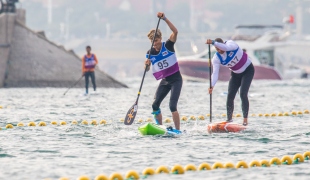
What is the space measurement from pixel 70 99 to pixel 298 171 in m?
15.8

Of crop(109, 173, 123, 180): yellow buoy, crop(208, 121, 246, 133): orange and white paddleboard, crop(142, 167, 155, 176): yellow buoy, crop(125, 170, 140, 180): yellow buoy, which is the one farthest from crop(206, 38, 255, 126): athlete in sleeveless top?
crop(109, 173, 123, 180): yellow buoy

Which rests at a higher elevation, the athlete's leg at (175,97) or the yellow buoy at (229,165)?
the athlete's leg at (175,97)

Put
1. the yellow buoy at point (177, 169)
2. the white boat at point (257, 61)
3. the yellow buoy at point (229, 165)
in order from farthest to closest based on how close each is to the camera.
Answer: the white boat at point (257, 61) → the yellow buoy at point (229, 165) → the yellow buoy at point (177, 169)

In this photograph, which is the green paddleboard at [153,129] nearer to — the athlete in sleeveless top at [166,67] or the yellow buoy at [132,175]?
the athlete in sleeveless top at [166,67]

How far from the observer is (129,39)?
125375 millimetres

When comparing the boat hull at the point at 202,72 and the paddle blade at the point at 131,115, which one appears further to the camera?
the boat hull at the point at 202,72

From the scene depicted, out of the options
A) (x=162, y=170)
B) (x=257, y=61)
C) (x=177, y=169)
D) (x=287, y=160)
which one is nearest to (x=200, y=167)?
(x=177, y=169)

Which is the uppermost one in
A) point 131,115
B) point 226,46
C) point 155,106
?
point 226,46

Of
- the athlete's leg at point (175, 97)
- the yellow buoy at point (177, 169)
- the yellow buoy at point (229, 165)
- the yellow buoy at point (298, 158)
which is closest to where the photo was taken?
the yellow buoy at point (177, 169)

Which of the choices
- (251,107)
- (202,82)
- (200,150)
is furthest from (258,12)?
(200,150)

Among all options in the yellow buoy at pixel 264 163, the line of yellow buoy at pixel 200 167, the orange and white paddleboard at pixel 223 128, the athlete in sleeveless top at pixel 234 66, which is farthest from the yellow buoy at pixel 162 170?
the athlete in sleeveless top at pixel 234 66

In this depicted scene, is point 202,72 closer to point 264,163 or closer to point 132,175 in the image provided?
point 264,163

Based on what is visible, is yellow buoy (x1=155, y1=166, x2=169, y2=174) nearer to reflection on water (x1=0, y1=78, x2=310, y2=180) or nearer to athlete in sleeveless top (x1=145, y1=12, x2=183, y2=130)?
reflection on water (x1=0, y1=78, x2=310, y2=180)

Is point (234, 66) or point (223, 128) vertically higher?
point (234, 66)
